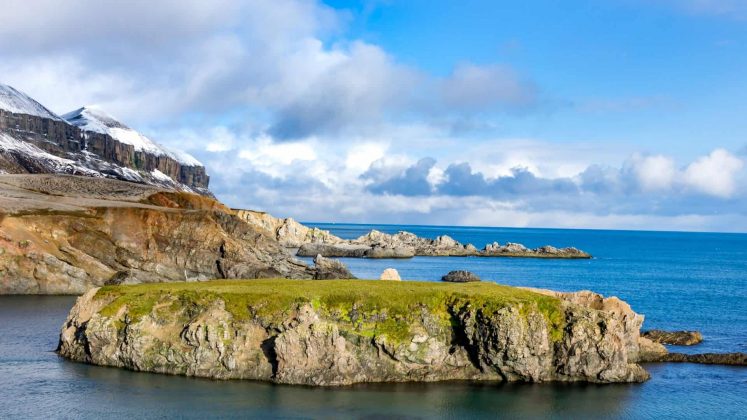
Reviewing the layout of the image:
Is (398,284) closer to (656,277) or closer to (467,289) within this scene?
(467,289)

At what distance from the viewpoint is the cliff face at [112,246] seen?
92375 mm

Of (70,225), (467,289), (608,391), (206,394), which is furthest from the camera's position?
(70,225)

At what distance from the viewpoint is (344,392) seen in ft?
144

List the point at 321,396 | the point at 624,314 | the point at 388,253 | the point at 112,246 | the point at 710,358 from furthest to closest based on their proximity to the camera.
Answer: the point at 388,253, the point at 112,246, the point at 710,358, the point at 624,314, the point at 321,396

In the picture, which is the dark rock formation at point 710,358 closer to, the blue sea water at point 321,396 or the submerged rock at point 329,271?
the blue sea water at point 321,396

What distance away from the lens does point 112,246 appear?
104 m

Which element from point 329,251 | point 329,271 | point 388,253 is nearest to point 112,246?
point 329,271

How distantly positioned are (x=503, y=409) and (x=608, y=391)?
9156 mm

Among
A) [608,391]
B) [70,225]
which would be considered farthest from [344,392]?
[70,225]

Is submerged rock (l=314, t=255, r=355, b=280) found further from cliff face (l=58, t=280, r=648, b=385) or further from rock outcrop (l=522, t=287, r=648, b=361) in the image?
cliff face (l=58, t=280, r=648, b=385)

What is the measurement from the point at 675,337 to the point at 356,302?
34437 millimetres

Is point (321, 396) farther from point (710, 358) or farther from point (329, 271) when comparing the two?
point (329, 271)

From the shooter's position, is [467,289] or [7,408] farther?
[467,289]

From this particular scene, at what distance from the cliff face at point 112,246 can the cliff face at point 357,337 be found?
153 ft
